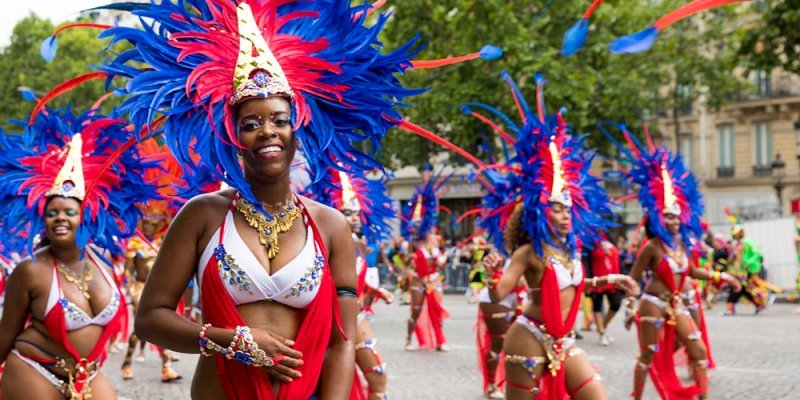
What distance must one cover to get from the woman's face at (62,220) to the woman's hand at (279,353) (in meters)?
2.81

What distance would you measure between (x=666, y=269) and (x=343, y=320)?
6.60 metres

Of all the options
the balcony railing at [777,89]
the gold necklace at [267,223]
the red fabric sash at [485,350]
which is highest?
the balcony railing at [777,89]

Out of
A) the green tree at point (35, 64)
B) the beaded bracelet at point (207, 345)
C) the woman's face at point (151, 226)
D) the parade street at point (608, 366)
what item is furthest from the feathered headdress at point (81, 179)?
the green tree at point (35, 64)

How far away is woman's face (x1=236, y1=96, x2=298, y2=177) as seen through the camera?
3.19m

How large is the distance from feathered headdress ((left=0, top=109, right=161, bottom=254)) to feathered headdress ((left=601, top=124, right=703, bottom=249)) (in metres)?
5.49

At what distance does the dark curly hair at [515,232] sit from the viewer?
7.29m

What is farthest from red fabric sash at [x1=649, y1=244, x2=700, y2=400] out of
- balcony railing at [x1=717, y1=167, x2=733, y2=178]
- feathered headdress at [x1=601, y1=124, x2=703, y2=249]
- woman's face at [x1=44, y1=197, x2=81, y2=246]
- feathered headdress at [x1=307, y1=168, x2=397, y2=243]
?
balcony railing at [x1=717, y1=167, x2=733, y2=178]

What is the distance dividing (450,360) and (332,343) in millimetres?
9529

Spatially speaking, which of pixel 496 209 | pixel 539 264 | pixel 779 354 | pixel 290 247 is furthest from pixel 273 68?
pixel 779 354

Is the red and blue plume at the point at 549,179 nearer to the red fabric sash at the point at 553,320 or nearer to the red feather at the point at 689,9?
the red fabric sash at the point at 553,320

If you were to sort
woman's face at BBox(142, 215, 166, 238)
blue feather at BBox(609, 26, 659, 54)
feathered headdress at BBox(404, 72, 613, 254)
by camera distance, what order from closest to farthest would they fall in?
blue feather at BBox(609, 26, 659, 54)
feathered headdress at BBox(404, 72, 613, 254)
woman's face at BBox(142, 215, 166, 238)

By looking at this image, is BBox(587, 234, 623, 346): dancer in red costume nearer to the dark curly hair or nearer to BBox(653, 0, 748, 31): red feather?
the dark curly hair

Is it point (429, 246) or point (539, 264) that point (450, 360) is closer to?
point (429, 246)

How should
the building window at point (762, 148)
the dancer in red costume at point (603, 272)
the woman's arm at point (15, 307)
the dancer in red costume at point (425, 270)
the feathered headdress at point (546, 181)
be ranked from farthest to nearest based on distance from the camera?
the building window at point (762, 148)
the dancer in red costume at point (603, 272)
the dancer in red costume at point (425, 270)
the feathered headdress at point (546, 181)
the woman's arm at point (15, 307)
